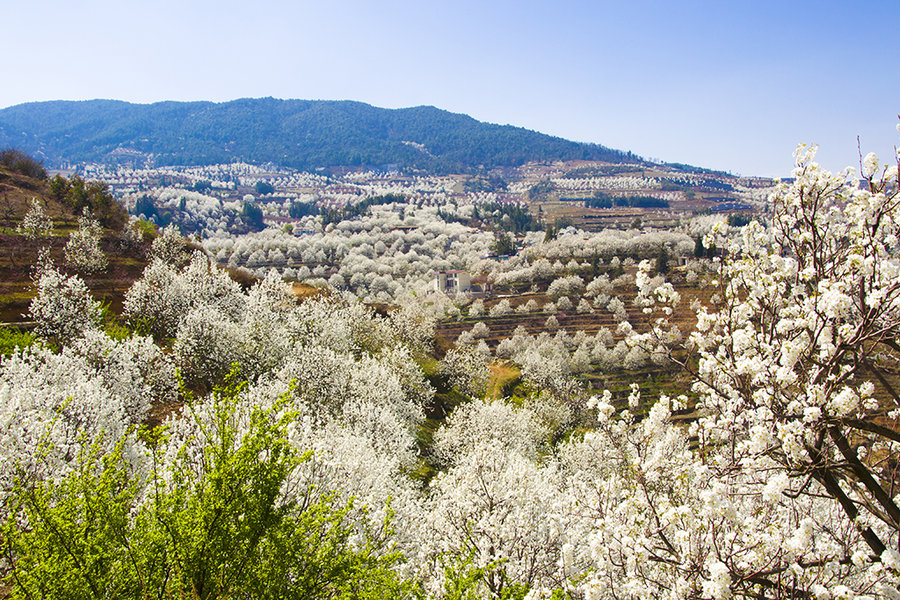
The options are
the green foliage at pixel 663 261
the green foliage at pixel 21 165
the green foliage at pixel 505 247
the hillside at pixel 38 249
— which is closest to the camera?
the hillside at pixel 38 249

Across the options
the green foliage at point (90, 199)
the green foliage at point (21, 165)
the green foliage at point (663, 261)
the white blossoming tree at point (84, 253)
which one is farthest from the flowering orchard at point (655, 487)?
the green foliage at point (663, 261)

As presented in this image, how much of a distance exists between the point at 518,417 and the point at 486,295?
83.5 meters

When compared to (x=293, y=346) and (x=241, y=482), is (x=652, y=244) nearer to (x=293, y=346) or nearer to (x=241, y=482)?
(x=293, y=346)

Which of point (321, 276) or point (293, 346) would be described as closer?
point (293, 346)

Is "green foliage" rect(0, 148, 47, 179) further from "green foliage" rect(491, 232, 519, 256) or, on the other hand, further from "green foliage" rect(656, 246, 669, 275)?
"green foliage" rect(656, 246, 669, 275)

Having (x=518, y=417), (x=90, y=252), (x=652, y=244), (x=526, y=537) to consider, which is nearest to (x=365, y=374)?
(x=518, y=417)

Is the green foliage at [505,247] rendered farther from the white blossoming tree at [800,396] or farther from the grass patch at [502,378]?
the white blossoming tree at [800,396]

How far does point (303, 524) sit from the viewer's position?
9797 mm

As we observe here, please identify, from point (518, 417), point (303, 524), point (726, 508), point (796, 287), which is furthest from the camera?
point (518, 417)

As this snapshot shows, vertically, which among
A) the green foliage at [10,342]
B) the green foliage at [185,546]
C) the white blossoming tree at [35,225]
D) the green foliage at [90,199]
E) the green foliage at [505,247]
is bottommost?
the green foliage at [505,247]

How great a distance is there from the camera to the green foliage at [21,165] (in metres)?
86.3

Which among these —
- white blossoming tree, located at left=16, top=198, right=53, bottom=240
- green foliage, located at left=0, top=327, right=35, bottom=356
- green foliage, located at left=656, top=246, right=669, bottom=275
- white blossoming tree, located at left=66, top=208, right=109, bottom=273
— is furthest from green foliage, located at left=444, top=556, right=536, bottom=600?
green foliage, located at left=656, top=246, right=669, bottom=275

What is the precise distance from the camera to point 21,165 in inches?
3418

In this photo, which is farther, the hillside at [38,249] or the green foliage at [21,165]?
the green foliage at [21,165]
